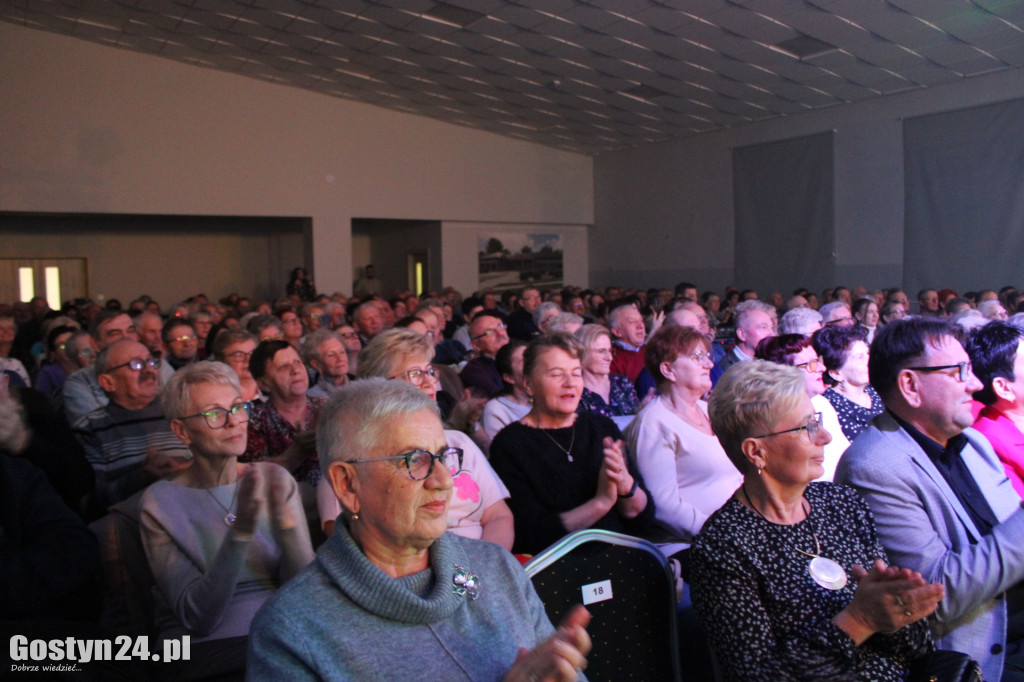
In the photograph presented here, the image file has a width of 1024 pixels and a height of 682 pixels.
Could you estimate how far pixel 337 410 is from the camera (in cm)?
164

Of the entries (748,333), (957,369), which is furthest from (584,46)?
(957,369)

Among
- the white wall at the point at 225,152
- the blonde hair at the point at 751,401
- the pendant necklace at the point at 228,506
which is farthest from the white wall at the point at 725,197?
the pendant necklace at the point at 228,506

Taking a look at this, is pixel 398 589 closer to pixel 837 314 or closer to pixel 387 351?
pixel 387 351

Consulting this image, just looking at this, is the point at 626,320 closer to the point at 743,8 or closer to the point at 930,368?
the point at 930,368

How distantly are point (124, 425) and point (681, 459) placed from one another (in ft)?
7.91

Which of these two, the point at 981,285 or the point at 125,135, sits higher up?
the point at 125,135

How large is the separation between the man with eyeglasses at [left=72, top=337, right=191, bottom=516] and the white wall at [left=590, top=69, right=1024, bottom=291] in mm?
12837

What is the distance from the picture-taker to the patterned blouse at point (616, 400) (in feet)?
13.9

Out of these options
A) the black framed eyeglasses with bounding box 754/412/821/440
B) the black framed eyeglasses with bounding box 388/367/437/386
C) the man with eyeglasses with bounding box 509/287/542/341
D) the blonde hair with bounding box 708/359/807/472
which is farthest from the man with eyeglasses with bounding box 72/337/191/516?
the man with eyeglasses with bounding box 509/287/542/341

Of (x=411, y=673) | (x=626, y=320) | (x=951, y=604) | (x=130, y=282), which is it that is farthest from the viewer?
(x=130, y=282)

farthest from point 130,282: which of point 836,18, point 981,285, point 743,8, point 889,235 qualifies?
point 981,285

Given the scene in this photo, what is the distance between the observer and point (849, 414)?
3.64 m

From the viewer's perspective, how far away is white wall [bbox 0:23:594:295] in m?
12.6

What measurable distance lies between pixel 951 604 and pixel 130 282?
1667cm
